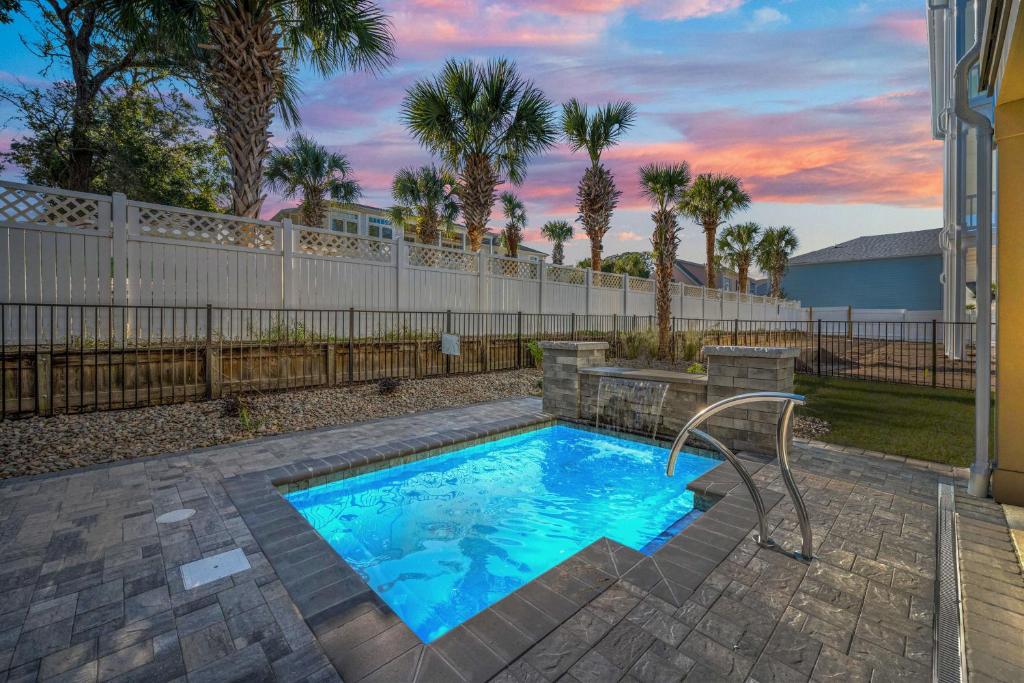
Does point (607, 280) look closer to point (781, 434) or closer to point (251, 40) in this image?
point (251, 40)

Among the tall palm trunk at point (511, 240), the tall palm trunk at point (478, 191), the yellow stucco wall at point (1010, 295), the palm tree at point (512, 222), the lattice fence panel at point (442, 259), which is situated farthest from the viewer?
the palm tree at point (512, 222)

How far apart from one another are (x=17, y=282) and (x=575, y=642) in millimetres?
8332

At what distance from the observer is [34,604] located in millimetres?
2076

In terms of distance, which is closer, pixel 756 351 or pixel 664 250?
pixel 756 351

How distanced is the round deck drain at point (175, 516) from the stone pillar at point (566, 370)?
15.3ft

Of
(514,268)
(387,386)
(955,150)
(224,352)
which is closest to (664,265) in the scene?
(514,268)

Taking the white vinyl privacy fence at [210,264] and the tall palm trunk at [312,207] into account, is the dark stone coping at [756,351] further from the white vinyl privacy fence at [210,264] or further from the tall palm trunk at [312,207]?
the tall palm trunk at [312,207]

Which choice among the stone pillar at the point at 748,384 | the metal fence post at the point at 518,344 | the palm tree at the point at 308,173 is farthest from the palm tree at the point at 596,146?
the stone pillar at the point at 748,384

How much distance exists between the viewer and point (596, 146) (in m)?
15.6

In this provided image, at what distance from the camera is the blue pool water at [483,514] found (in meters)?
2.83

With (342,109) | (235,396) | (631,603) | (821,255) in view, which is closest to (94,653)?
(631,603)

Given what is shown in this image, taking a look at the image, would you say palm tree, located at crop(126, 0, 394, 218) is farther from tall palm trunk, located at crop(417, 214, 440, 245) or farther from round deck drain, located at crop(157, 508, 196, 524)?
tall palm trunk, located at crop(417, 214, 440, 245)

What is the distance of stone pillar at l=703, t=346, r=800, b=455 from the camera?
455 centimetres

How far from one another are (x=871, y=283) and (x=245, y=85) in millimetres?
36613
